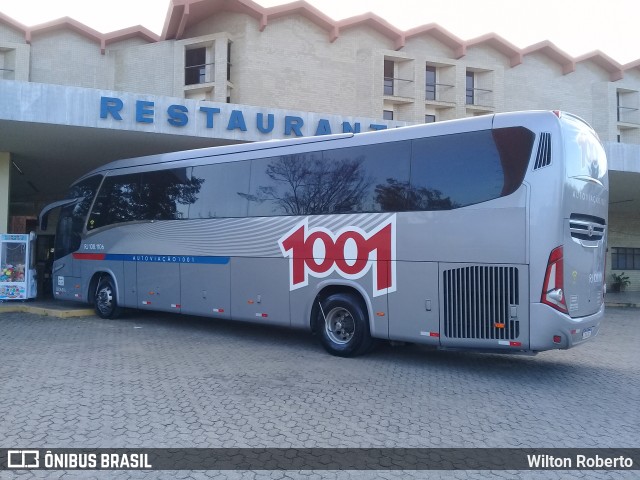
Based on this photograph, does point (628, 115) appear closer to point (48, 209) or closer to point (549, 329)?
point (48, 209)

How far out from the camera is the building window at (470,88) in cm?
3700

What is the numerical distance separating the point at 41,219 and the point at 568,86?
3317 cm

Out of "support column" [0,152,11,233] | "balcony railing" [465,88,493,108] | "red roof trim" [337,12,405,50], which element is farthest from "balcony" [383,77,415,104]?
"support column" [0,152,11,233]

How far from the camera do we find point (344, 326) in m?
9.56

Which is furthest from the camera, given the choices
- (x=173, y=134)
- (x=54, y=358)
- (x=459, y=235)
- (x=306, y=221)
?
(x=173, y=134)

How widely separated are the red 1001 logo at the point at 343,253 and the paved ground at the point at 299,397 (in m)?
1.35

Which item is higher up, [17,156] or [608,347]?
[17,156]

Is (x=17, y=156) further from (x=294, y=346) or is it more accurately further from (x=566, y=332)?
(x=566, y=332)

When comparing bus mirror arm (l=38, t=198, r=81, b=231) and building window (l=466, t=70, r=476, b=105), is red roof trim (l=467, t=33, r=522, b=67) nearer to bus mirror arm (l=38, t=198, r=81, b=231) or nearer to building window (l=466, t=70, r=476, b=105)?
building window (l=466, t=70, r=476, b=105)

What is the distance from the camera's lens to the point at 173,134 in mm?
14953

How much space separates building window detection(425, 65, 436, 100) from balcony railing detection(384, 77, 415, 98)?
85.9 inches

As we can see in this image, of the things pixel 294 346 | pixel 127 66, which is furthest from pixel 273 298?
pixel 127 66

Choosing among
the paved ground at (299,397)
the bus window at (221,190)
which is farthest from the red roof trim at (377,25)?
the paved ground at (299,397)

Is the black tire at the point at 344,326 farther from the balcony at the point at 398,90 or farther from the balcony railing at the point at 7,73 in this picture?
the balcony railing at the point at 7,73
